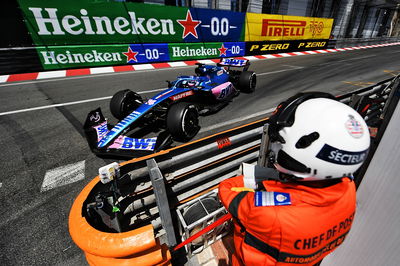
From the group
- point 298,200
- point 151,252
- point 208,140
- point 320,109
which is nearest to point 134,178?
point 151,252

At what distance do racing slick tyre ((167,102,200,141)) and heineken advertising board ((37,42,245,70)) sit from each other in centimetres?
708

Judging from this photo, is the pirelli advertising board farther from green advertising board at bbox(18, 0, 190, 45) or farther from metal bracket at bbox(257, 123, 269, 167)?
metal bracket at bbox(257, 123, 269, 167)

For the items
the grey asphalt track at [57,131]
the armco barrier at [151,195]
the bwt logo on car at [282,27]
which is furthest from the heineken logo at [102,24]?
the armco barrier at [151,195]

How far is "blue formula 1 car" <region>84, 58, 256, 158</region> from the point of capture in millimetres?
2943

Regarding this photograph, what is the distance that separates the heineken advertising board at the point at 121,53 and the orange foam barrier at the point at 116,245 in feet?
28.9

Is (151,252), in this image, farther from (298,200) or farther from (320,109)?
(320,109)

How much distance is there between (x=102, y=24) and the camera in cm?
832

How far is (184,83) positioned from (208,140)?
2.61 metres

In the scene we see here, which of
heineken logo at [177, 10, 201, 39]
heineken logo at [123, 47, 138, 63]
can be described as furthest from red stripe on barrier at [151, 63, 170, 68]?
heineken logo at [177, 10, 201, 39]

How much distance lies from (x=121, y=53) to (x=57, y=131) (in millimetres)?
6236

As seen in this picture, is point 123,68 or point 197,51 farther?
point 197,51

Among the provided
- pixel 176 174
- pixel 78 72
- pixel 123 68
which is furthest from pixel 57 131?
pixel 123 68

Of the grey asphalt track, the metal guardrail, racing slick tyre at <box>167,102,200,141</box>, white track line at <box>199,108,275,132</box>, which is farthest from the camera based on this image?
white track line at <box>199,108,275,132</box>

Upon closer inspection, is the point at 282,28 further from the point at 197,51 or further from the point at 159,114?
the point at 159,114
